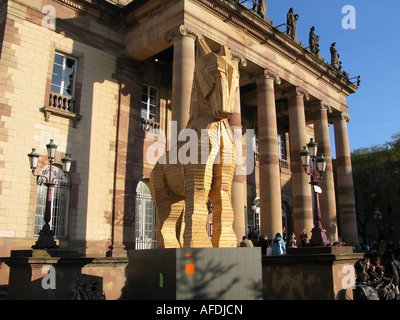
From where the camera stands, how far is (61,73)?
61.7 feet

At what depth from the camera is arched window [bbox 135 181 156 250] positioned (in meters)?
20.0

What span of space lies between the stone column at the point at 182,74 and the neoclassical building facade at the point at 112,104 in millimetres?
51

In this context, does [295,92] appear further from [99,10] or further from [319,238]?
→ [319,238]

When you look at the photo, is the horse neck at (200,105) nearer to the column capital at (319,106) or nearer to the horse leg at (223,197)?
the horse leg at (223,197)

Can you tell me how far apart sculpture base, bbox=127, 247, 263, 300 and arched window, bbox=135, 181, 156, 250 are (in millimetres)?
12359

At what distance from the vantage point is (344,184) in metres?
28.6

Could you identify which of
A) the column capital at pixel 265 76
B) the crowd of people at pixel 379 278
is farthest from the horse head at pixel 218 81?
the column capital at pixel 265 76

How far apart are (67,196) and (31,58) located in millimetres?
6470

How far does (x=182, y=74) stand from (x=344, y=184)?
16.8 m

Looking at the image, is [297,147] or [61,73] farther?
[297,147]

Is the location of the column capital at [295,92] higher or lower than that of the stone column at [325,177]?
higher

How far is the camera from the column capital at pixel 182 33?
18.2m
